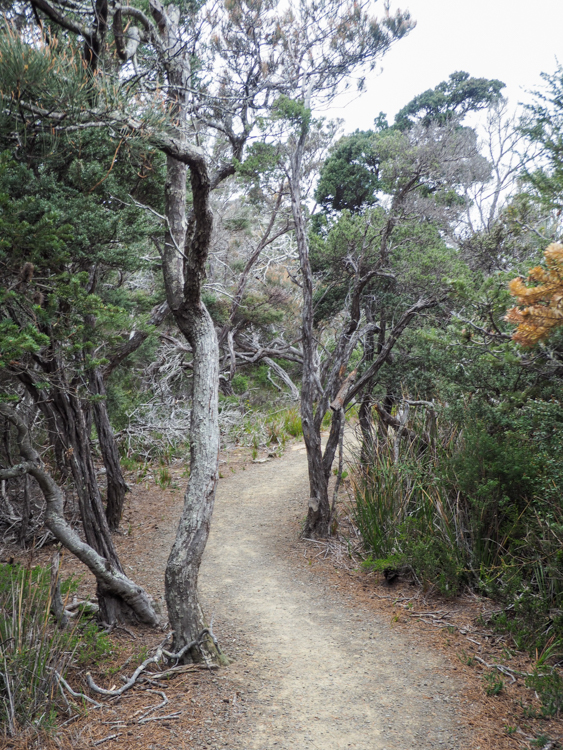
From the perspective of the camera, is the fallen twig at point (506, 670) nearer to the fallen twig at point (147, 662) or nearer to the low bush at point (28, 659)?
the fallen twig at point (147, 662)

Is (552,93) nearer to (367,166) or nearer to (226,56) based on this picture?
(226,56)

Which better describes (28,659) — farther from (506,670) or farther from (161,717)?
(506,670)

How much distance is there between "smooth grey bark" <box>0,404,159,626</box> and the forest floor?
235 millimetres

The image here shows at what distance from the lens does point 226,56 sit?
5.99m

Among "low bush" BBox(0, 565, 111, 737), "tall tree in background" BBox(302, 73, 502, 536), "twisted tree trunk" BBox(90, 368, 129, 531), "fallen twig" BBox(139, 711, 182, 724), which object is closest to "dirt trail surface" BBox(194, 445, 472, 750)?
"fallen twig" BBox(139, 711, 182, 724)

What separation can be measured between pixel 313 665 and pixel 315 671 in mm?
97

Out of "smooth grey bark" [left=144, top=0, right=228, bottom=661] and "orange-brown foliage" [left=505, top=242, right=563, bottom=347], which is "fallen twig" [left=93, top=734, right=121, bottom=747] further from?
"orange-brown foliage" [left=505, top=242, right=563, bottom=347]

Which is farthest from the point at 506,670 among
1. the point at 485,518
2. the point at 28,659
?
the point at 28,659

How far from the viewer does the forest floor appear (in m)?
2.87

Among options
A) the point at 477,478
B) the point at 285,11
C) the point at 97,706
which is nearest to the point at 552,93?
the point at 477,478

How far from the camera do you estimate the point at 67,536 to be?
3.74 metres

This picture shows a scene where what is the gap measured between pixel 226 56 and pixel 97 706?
21.2 feet

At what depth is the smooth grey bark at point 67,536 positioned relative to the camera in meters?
3.55

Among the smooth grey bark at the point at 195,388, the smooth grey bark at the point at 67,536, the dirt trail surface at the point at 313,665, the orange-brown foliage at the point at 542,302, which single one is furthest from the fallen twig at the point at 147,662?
the orange-brown foliage at the point at 542,302
